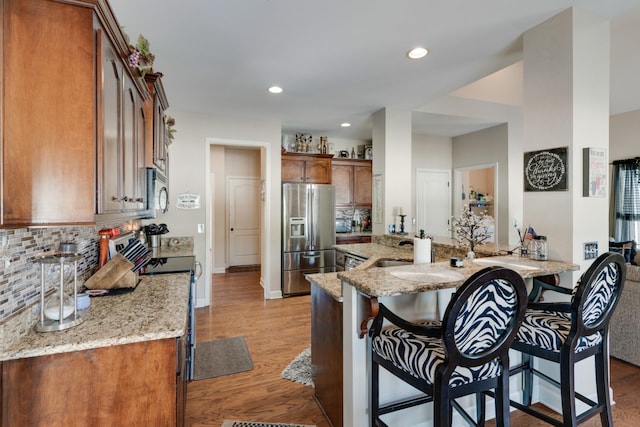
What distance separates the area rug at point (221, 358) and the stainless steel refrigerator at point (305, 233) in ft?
5.39

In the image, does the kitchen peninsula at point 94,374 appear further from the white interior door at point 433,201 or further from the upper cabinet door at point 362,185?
the white interior door at point 433,201

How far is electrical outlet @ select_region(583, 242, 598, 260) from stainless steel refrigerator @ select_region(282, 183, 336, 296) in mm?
3339

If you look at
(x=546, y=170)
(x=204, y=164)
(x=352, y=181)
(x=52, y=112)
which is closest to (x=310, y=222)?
(x=352, y=181)

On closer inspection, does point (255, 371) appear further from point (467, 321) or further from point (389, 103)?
point (389, 103)

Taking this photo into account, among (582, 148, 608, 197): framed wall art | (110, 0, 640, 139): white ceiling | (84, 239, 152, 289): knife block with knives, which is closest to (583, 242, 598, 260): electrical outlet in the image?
(582, 148, 608, 197): framed wall art

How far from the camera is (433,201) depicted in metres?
5.82

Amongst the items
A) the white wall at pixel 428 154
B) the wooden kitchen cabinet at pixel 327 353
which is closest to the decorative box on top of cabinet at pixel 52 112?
the wooden kitchen cabinet at pixel 327 353

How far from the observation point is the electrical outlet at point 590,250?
2051mm

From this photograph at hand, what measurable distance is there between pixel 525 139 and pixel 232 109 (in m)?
3.27

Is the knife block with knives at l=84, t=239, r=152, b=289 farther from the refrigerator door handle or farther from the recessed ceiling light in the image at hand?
the refrigerator door handle

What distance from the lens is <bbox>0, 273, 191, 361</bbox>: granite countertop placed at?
1.16 meters

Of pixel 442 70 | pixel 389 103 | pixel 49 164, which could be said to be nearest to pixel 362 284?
pixel 49 164

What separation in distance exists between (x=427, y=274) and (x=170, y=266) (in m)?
2.04

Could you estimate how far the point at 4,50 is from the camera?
3.47 ft
